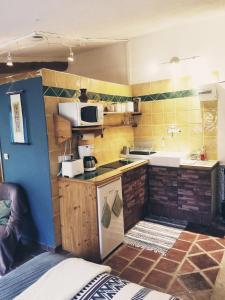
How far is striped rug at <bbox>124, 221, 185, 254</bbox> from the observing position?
283cm

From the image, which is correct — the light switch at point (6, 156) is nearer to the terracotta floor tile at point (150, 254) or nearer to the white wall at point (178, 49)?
the terracotta floor tile at point (150, 254)

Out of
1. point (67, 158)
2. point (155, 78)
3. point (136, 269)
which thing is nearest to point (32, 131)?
point (67, 158)

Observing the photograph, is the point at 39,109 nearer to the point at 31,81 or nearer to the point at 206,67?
the point at 31,81

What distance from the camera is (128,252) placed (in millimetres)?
2738

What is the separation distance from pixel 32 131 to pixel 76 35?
59.7 inches

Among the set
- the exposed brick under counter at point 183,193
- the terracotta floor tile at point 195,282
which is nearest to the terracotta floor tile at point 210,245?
the exposed brick under counter at point 183,193

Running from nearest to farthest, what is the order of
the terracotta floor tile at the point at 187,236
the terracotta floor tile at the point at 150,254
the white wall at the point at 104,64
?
the terracotta floor tile at the point at 150,254, the terracotta floor tile at the point at 187,236, the white wall at the point at 104,64

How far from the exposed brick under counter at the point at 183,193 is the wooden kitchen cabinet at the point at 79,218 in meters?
1.35

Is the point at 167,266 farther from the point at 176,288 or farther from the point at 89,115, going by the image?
the point at 89,115

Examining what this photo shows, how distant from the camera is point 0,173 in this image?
3.46 meters

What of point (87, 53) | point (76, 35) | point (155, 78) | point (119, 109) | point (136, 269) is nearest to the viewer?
point (136, 269)

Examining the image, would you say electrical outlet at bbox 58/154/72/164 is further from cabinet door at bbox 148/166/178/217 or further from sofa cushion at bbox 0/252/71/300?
cabinet door at bbox 148/166/178/217

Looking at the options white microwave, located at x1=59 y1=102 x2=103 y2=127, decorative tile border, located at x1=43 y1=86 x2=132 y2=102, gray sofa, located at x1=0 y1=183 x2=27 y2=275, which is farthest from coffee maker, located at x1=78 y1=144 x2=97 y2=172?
gray sofa, located at x1=0 y1=183 x2=27 y2=275

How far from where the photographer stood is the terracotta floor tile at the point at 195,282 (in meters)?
2.12
